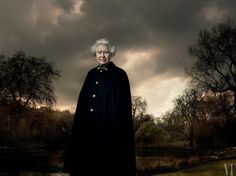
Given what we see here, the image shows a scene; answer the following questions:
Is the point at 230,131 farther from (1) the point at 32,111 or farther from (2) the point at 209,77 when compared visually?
(1) the point at 32,111

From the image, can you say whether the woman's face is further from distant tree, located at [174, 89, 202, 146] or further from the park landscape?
distant tree, located at [174, 89, 202, 146]

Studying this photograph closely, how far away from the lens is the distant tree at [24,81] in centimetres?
4234

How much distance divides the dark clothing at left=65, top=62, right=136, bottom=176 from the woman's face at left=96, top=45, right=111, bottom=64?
104 millimetres

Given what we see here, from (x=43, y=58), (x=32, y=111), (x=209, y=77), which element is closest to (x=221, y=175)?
(x=209, y=77)

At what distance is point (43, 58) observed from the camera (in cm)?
4575

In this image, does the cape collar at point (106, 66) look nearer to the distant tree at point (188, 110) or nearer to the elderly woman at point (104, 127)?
the elderly woman at point (104, 127)

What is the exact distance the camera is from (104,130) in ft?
18.9

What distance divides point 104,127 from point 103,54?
1013 millimetres

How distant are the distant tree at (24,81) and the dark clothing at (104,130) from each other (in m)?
36.7

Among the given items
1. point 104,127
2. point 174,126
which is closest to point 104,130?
point 104,127

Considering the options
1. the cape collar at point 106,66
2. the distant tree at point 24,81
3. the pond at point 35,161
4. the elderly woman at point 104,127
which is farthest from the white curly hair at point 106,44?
the distant tree at point 24,81

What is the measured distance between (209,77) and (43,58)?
59.2 ft

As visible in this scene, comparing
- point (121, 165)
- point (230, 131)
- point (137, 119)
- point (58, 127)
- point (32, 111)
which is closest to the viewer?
point (121, 165)

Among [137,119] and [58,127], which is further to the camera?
[137,119]
